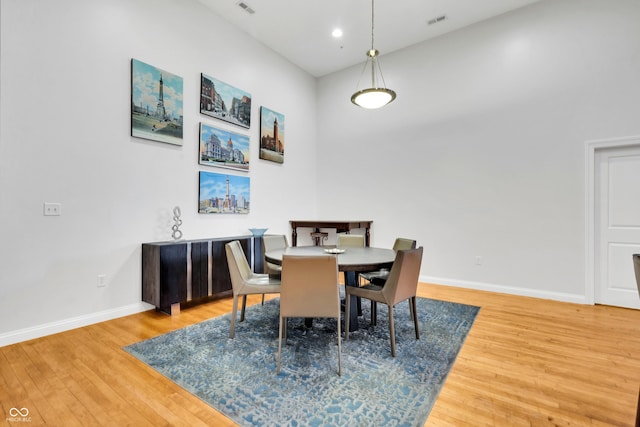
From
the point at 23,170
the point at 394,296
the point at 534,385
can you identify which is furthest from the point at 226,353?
the point at 23,170

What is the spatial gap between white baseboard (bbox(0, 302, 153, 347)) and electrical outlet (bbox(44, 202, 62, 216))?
102 centimetres

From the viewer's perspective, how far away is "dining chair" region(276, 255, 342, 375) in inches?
78.2

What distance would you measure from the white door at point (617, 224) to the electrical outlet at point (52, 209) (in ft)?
19.4

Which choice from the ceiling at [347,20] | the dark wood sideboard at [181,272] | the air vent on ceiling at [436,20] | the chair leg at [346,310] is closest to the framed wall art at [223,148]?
the dark wood sideboard at [181,272]

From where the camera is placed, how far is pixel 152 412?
5.25ft

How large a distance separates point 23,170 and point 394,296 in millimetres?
3369

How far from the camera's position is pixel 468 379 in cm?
194

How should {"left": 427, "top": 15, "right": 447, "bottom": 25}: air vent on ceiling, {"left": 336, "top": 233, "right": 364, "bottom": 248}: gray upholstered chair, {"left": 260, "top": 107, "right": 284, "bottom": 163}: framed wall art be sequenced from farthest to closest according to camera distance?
1. {"left": 260, "top": 107, "right": 284, "bottom": 163}: framed wall art
2. {"left": 427, "top": 15, "right": 447, "bottom": 25}: air vent on ceiling
3. {"left": 336, "top": 233, "right": 364, "bottom": 248}: gray upholstered chair

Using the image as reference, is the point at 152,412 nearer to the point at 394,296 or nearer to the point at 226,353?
the point at 226,353

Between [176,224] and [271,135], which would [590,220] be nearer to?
[271,135]

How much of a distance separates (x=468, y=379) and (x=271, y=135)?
14.2 ft

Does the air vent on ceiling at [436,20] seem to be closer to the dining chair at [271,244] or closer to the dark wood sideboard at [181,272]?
the dining chair at [271,244]

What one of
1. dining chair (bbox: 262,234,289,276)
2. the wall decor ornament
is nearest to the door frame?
dining chair (bbox: 262,234,289,276)

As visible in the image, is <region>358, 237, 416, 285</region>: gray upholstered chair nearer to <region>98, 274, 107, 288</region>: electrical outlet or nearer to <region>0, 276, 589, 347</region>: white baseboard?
<region>0, 276, 589, 347</region>: white baseboard
